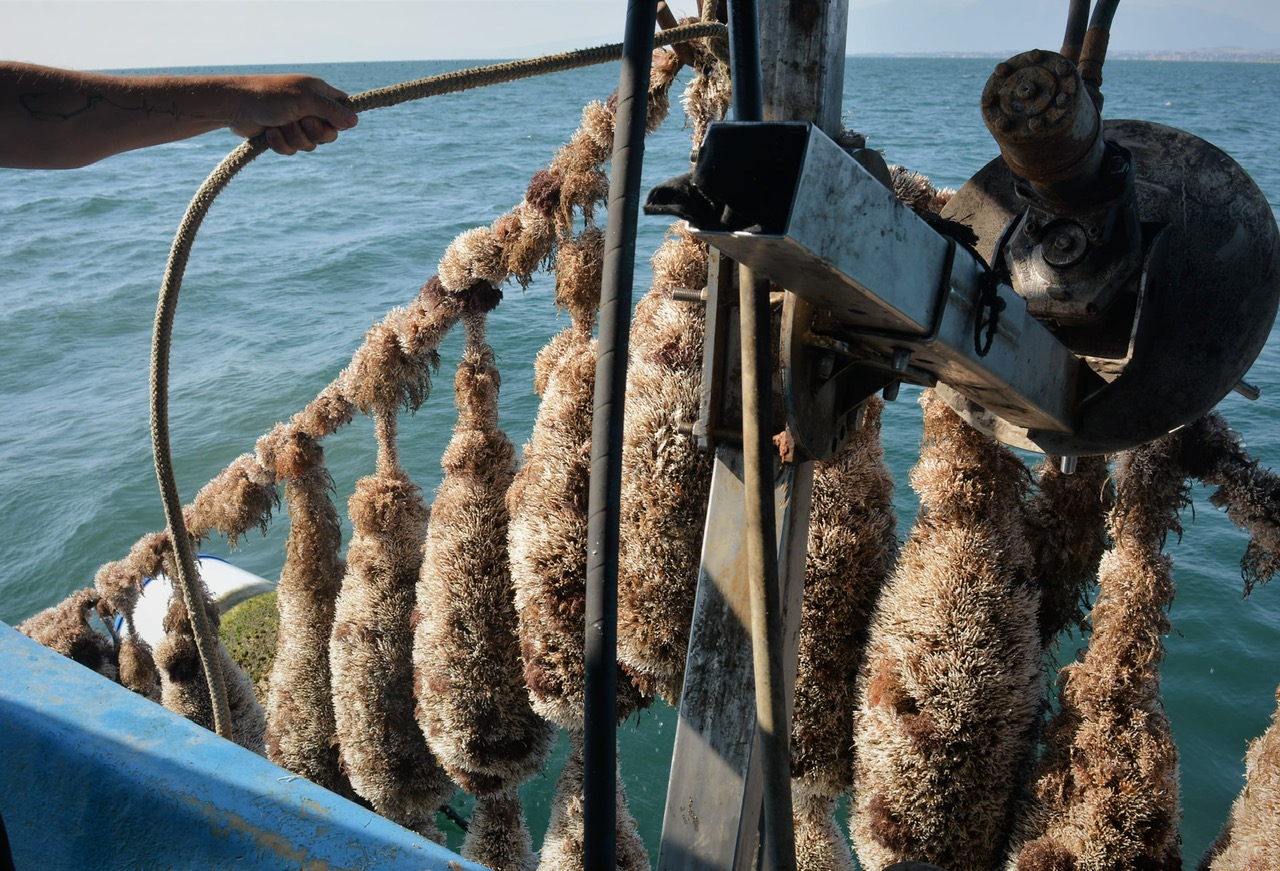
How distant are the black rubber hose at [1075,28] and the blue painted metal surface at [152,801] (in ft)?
5.99

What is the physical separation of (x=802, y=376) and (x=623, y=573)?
1247 mm

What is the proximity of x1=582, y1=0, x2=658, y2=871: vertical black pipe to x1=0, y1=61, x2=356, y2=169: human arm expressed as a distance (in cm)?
97

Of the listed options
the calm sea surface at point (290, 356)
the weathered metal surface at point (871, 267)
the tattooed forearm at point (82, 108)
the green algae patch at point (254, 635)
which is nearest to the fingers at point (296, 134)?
the tattooed forearm at point (82, 108)

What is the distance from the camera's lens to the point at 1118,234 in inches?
62.0

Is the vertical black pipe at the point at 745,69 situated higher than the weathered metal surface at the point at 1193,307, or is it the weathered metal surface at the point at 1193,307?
the vertical black pipe at the point at 745,69

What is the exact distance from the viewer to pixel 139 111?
6.81 ft

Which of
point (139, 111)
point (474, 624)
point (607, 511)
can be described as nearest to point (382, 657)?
point (474, 624)

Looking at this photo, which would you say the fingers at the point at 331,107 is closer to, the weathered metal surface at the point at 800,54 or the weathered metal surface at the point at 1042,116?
the weathered metal surface at the point at 800,54

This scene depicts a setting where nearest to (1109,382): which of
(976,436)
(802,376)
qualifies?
(802,376)

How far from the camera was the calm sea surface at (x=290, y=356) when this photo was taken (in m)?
→ 7.17

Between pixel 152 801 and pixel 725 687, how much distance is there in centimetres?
112

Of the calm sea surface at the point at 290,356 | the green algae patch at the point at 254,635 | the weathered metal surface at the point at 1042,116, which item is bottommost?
the calm sea surface at the point at 290,356

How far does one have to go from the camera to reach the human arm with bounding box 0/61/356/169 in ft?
6.40

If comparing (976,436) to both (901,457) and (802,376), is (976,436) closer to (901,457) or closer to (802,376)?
(802,376)
